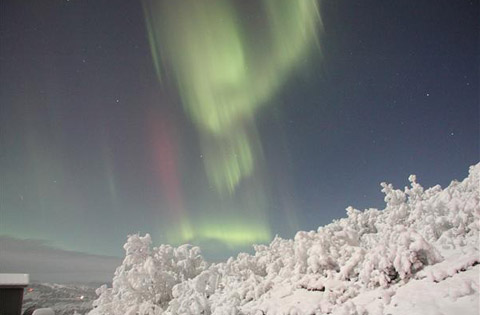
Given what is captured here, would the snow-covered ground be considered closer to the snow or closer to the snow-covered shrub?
the snow

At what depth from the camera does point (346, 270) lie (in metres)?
18.6

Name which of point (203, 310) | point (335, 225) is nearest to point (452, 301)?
point (203, 310)

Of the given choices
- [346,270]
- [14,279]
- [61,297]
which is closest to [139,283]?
[14,279]

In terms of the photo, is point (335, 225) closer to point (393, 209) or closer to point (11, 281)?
point (393, 209)

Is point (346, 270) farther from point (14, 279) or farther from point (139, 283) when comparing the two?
point (14, 279)

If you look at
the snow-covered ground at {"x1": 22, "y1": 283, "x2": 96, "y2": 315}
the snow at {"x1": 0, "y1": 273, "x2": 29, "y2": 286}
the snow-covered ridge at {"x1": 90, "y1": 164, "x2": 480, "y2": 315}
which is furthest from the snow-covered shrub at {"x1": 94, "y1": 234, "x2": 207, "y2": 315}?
the snow-covered ground at {"x1": 22, "y1": 283, "x2": 96, "y2": 315}

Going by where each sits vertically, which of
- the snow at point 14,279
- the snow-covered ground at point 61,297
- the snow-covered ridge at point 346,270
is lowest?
the snow-covered ridge at point 346,270

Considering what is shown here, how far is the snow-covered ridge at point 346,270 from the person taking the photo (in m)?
13.6

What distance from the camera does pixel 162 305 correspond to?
76.9 feet

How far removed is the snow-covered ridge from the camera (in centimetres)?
1359

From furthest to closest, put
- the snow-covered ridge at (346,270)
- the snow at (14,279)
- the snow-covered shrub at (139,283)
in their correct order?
the snow-covered shrub at (139,283) → the snow at (14,279) → the snow-covered ridge at (346,270)

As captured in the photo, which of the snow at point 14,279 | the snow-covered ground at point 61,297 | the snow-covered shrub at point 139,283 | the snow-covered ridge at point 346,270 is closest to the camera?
the snow-covered ridge at point 346,270

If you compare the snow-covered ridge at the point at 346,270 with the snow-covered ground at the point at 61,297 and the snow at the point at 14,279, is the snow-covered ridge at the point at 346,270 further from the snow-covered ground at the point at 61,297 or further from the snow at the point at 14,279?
the snow-covered ground at the point at 61,297

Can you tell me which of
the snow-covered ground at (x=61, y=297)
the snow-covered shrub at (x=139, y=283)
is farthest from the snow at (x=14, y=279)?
the snow-covered ground at (x=61, y=297)
